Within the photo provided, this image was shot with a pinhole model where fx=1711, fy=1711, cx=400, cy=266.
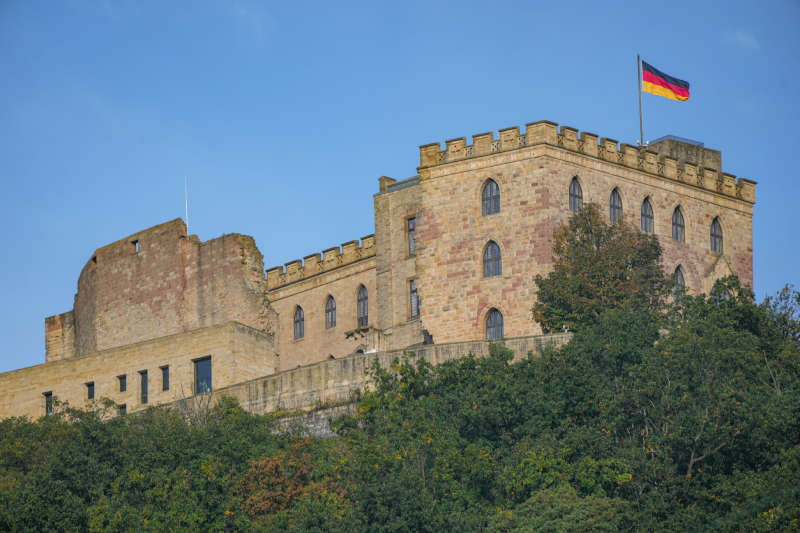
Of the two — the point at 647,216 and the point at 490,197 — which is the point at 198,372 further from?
the point at 647,216

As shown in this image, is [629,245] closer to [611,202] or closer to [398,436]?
[611,202]

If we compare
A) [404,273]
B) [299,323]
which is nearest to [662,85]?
[404,273]

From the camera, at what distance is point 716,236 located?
6569 centimetres

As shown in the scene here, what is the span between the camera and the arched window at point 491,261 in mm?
60781

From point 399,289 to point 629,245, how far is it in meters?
9.64

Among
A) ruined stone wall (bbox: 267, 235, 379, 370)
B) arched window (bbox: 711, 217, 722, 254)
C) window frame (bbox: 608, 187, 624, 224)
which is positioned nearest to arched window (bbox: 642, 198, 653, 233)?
window frame (bbox: 608, 187, 624, 224)

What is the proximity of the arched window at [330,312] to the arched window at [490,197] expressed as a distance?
11.0 metres

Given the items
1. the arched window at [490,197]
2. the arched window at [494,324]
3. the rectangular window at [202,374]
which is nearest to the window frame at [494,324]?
the arched window at [494,324]

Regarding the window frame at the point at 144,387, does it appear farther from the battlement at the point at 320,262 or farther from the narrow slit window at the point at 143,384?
the battlement at the point at 320,262

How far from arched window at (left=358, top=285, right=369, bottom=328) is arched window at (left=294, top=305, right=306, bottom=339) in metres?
3.19

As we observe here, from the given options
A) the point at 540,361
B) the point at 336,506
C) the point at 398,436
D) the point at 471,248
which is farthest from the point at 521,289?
the point at 336,506

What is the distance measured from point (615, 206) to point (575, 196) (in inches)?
71.2

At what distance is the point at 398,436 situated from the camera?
169 feet

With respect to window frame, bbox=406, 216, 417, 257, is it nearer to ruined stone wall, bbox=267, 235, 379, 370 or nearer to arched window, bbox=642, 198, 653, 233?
ruined stone wall, bbox=267, 235, 379, 370
